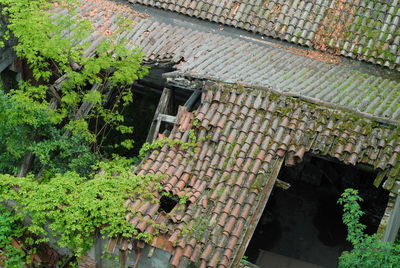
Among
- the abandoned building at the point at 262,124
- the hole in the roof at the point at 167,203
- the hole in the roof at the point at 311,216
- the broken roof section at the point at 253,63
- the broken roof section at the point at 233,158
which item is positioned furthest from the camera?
the hole in the roof at the point at 311,216

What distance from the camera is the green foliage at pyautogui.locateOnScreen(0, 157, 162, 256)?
9.10 meters

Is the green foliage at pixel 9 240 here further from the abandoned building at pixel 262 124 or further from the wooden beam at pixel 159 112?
the wooden beam at pixel 159 112

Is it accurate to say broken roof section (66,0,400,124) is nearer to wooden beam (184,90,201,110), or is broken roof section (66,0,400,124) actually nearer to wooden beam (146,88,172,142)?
wooden beam (184,90,201,110)

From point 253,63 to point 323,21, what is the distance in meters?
2.55

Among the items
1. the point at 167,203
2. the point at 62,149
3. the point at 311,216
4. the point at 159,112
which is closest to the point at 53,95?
the point at 62,149

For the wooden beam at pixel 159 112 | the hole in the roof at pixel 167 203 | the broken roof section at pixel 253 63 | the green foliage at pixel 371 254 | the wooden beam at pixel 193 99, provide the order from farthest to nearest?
the wooden beam at pixel 159 112
the wooden beam at pixel 193 99
the broken roof section at pixel 253 63
the hole in the roof at pixel 167 203
the green foliage at pixel 371 254

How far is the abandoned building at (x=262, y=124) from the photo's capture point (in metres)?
9.30

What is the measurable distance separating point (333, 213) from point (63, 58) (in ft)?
26.4

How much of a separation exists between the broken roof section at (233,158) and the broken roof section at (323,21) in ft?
10.3

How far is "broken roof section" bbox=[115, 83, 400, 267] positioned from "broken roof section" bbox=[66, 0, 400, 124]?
42 centimetres

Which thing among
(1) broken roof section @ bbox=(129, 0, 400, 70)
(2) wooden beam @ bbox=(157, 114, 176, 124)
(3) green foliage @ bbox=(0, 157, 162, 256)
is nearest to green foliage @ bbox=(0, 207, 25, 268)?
(3) green foliage @ bbox=(0, 157, 162, 256)

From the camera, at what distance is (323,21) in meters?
13.2

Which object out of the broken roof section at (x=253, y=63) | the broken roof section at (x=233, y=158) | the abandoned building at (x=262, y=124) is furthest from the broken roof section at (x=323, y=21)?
the broken roof section at (x=233, y=158)

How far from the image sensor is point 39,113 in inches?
455
